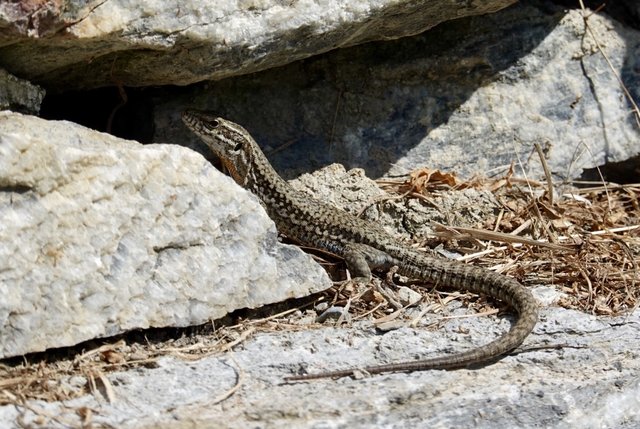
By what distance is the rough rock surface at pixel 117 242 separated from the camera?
4.08 m

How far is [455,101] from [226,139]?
1.62m

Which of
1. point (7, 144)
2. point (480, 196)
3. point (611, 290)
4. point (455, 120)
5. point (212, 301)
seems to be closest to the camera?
point (7, 144)

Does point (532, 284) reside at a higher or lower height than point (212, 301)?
lower

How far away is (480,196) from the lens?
620 centimetres

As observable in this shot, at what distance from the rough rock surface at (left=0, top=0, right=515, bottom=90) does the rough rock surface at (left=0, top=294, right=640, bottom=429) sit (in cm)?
154

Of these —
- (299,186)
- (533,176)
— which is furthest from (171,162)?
(533,176)

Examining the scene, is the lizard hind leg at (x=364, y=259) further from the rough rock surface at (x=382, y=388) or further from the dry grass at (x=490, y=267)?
the rough rock surface at (x=382, y=388)

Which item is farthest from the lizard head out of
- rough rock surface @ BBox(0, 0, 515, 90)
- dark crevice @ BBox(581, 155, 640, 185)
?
dark crevice @ BBox(581, 155, 640, 185)

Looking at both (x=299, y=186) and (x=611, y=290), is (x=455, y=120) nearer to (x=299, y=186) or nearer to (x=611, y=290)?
(x=299, y=186)

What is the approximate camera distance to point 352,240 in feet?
18.7

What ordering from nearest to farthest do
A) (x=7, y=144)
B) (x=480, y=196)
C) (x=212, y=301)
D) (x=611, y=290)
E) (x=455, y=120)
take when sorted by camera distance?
1. (x=7, y=144)
2. (x=212, y=301)
3. (x=611, y=290)
4. (x=480, y=196)
5. (x=455, y=120)

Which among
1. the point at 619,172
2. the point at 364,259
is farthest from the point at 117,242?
the point at 619,172

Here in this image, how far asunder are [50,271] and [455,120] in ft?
11.1

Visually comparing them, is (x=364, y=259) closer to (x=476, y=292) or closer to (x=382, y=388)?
(x=476, y=292)
